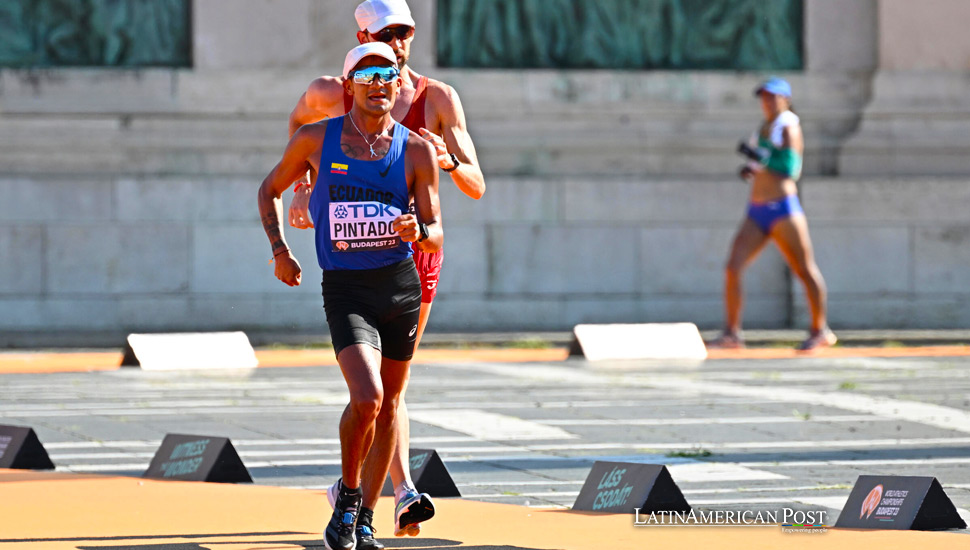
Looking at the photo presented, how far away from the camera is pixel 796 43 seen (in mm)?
21031

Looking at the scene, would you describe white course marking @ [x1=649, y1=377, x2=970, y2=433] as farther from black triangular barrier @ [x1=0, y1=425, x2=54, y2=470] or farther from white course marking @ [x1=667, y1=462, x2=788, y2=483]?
black triangular barrier @ [x1=0, y1=425, x2=54, y2=470]

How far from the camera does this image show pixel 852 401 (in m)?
12.1

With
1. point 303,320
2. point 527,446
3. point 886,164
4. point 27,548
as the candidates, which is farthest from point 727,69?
point 27,548

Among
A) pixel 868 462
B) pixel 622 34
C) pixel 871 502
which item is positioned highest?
pixel 622 34

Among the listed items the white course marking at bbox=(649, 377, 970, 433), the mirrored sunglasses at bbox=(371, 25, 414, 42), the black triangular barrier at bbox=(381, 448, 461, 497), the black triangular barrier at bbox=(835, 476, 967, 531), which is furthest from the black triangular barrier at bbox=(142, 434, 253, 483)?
the white course marking at bbox=(649, 377, 970, 433)

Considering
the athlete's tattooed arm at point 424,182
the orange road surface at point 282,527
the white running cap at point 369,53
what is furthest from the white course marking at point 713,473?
the white running cap at point 369,53

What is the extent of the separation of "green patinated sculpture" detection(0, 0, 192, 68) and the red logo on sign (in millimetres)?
Result: 14388

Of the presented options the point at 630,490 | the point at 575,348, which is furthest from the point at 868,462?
the point at 575,348

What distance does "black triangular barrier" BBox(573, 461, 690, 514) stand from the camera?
7.02 metres

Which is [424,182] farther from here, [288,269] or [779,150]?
[779,150]

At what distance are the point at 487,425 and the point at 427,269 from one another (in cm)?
405

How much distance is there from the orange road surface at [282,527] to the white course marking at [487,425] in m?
2.45

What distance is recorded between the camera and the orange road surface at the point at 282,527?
6297 millimetres

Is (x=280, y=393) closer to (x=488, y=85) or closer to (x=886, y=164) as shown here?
(x=488, y=85)
